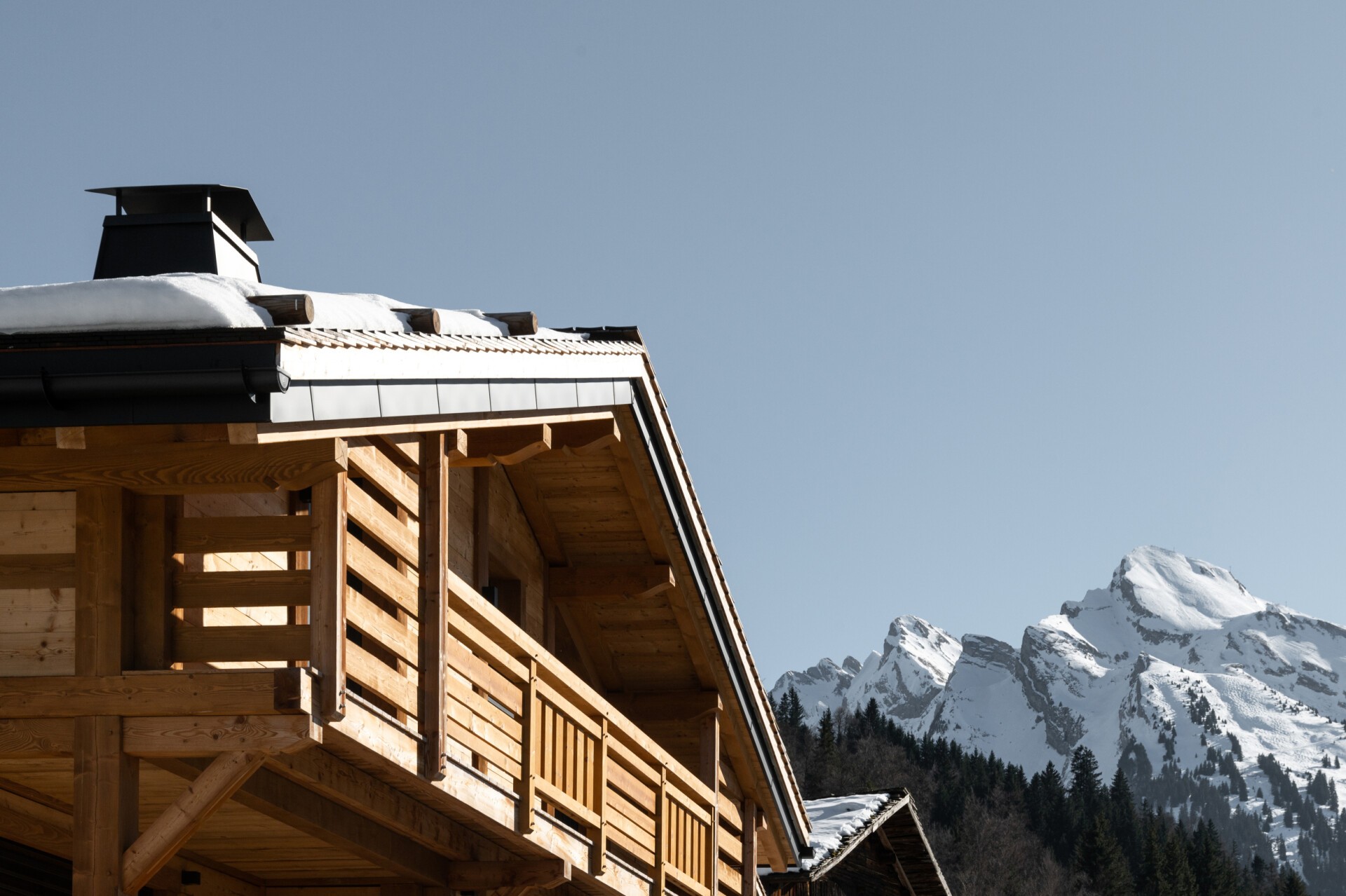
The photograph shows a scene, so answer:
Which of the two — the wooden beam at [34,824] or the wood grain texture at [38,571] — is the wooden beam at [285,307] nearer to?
the wood grain texture at [38,571]

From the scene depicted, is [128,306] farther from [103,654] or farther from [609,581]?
[609,581]

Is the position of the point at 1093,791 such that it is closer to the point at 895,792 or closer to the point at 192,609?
the point at 895,792

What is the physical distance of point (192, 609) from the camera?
763 centimetres

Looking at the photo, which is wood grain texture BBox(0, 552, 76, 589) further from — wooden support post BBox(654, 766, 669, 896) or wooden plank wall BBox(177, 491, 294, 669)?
wooden support post BBox(654, 766, 669, 896)

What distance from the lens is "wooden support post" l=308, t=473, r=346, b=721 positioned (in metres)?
6.90

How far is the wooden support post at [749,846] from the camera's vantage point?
15523 millimetres

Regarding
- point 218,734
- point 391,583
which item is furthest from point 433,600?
point 218,734

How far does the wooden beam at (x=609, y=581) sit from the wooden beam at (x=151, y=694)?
6504 millimetres

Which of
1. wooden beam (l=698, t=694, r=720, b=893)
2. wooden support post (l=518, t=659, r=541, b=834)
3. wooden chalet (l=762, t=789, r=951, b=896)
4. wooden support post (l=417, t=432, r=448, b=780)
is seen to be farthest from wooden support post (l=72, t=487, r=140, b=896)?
wooden chalet (l=762, t=789, r=951, b=896)

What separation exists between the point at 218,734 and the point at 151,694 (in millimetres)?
296

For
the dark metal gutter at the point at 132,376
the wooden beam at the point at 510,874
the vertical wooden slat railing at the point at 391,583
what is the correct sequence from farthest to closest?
the wooden beam at the point at 510,874
the vertical wooden slat railing at the point at 391,583
the dark metal gutter at the point at 132,376

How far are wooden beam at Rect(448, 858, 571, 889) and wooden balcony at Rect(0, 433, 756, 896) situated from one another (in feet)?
0.40

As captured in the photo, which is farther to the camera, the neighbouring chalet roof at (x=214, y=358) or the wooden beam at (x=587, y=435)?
the wooden beam at (x=587, y=435)

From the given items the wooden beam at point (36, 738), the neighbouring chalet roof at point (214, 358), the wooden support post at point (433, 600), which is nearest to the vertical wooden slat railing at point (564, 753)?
the wooden support post at point (433, 600)
